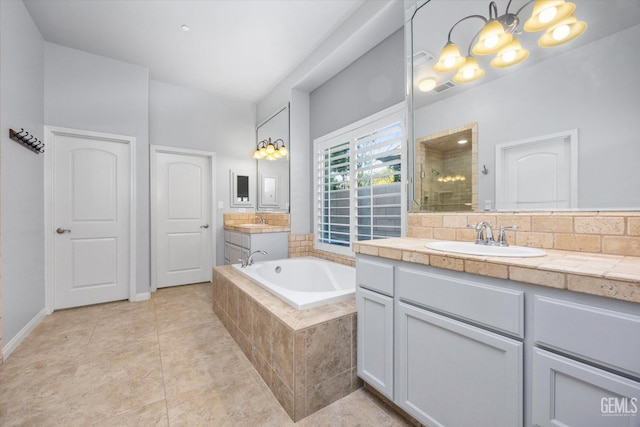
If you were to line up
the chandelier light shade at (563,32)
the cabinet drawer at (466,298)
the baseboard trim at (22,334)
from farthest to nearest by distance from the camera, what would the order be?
the baseboard trim at (22,334) < the chandelier light shade at (563,32) < the cabinet drawer at (466,298)

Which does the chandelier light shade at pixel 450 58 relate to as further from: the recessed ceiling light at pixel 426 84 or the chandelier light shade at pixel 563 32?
the chandelier light shade at pixel 563 32

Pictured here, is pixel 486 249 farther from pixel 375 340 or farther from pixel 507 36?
pixel 507 36

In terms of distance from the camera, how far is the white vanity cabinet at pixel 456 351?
94cm

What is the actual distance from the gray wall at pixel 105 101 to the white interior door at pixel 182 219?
33cm

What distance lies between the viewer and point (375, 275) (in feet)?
4.79

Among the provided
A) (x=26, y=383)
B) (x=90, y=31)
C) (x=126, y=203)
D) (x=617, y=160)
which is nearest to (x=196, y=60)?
(x=90, y=31)

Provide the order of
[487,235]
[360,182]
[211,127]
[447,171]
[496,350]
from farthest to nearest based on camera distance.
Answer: [211,127] < [360,182] < [447,171] < [487,235] < [496,350]

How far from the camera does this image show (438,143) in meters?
1.87

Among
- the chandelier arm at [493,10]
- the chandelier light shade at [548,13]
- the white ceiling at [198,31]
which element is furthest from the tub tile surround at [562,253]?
the white ceiling at [198,31]

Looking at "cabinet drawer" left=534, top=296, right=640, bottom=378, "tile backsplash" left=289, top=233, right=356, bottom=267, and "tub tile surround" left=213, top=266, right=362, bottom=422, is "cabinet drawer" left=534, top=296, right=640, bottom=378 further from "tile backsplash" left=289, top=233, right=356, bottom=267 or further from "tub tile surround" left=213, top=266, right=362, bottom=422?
"tile backsplash" left=289, top=233, right=356, bottom=267

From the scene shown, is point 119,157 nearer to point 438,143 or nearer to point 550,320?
point 438,143

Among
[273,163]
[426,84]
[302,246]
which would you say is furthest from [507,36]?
[273,163]

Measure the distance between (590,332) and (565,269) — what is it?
18cm

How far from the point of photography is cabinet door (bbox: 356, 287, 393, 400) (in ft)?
4.53
